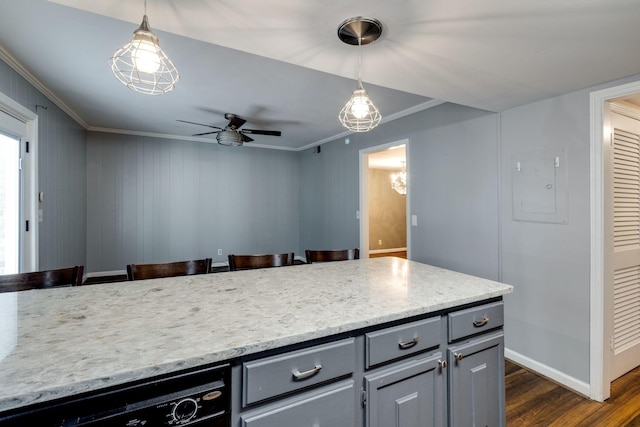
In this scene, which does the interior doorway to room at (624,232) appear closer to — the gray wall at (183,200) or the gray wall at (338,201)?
the gray wall at (338,201)

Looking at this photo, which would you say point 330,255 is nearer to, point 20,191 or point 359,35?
point 359,35

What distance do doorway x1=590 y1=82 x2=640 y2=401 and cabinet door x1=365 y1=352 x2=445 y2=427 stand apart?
66.8 inches

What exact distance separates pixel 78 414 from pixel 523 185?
3.07m

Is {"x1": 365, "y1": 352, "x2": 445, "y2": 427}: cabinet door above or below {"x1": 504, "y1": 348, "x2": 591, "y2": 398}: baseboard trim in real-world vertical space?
above

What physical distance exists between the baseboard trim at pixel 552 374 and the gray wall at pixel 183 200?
4439 millimetres

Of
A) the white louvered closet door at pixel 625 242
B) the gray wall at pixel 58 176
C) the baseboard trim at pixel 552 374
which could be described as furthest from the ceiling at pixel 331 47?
the baseboard trim at pixel 552 374

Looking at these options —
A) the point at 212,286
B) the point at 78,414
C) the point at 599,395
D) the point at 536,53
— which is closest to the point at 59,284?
the point at 212,286

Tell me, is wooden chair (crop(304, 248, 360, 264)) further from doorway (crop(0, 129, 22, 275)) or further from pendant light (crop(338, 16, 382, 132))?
doorway (crop(0, 129, 22, 275))

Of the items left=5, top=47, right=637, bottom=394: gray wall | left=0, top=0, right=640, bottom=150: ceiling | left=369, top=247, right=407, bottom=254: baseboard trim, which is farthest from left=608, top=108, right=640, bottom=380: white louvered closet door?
left=369, top=247, right=407, bottom=254: baseboard trim

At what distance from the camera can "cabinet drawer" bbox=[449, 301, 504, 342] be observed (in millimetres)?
1315

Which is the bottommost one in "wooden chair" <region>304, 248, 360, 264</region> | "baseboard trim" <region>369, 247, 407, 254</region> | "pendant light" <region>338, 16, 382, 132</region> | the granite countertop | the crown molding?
"baseboard trim" <region>369, 247, 407, 254</region>

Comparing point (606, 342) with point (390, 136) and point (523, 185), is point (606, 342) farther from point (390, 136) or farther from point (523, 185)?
point (390, 136)

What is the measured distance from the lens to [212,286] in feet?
4.86

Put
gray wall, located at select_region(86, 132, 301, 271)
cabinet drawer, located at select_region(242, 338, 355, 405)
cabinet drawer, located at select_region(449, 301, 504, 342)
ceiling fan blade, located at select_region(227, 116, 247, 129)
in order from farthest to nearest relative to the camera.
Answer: gray wall, located at select_region(86, 132, 301, 271) < ceiling fan blade, located at select_region(227, 116, 247, 129) < cabinet drawer, located at select_region(449, 301, 504, 342) < cabinet drawer, located at select_region(242, 338, 355, 405)
